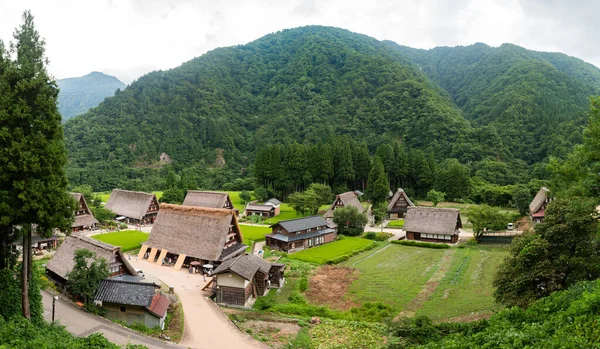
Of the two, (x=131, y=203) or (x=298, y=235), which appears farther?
(x=131, y=203)

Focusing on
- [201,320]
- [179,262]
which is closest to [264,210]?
[179,262]

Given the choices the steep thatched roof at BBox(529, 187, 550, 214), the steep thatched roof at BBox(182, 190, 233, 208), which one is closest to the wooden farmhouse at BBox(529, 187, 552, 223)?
the steep thatched roof at BBox(529, 187, 550, 214)

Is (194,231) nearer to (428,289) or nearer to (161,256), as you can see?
(161,256)

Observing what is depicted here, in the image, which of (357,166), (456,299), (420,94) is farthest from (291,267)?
(420,94)

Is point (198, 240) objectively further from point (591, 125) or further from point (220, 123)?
point (220, 123)

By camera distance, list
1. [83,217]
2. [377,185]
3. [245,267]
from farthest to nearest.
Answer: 1. [377,185]
2. [83,217]
3. [245,267]

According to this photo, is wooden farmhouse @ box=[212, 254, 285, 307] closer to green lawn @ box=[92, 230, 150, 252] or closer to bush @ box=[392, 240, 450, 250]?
green lawn @ box=[92, 230, 150, 252]

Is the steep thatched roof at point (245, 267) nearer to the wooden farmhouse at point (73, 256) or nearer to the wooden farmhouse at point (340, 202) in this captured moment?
the wooden farmhouse at point (73, 256)
